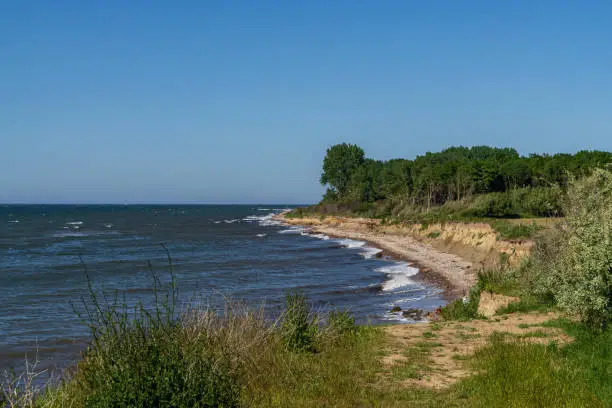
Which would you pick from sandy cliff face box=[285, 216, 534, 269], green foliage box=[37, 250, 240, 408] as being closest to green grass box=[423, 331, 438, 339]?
green foliage box=[37, 250, 240, 408]

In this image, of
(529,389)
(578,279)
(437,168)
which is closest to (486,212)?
(437,168)

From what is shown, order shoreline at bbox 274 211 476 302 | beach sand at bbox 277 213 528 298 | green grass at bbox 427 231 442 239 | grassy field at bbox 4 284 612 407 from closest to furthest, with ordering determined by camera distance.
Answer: grassy field at bbox 4 284 612 407 → shoreline at bbox 274 211 476 302 → beach sand at bbox 277 213 528 298 → green grass at bbox 427 231 442 239

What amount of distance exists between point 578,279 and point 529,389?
4858mm

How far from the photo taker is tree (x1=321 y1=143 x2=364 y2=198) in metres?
138

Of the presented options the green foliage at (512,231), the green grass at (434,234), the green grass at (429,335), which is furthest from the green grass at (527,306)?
the green grass at (434,234)

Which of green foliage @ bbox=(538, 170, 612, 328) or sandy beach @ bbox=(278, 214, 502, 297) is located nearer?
green foliage @ bbox=(538, 170, 612, 328)

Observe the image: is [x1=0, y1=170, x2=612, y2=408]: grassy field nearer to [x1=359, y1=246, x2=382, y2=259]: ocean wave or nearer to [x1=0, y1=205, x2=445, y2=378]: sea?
[x1=0, y1=205, x2=445, y2=378]: sea

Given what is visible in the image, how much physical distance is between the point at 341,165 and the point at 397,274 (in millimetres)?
101501

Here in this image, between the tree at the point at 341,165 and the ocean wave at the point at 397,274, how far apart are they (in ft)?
307

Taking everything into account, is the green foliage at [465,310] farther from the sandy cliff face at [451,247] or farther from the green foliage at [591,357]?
the sandy cliff face at [451,247]

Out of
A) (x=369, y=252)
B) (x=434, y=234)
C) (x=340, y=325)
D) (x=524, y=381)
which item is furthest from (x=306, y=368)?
(x=434, y=234)

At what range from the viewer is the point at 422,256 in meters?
46.6

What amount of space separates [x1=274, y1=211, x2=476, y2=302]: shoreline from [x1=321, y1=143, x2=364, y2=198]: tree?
4803cm

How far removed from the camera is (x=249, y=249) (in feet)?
194
